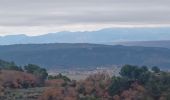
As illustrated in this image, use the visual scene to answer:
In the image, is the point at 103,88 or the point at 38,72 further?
the point at 38,72

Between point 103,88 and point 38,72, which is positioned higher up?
point 38,72

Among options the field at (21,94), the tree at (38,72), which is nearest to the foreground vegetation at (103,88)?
the field at (21,94)

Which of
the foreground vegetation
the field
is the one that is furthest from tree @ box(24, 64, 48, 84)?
the field

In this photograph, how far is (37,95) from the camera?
247 ft

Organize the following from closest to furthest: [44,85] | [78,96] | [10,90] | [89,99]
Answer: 1. [89,99]
2. [78,96]
3. [10,90]
4. [44,85]

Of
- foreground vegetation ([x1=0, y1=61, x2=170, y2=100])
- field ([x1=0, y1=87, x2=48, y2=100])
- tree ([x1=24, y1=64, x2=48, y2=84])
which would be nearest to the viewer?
foreground vegetation ([x1=0, y1=61, x2=170, y2=100])

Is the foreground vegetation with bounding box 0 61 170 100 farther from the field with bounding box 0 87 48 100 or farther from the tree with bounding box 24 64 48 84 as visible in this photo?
the tree with bounding box 24 64 48 84

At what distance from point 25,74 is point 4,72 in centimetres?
327

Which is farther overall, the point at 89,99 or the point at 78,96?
the point at 78,96

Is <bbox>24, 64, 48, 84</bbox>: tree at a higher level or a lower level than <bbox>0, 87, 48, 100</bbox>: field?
higher

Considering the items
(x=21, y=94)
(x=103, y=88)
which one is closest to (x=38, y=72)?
(x=21, y=94)

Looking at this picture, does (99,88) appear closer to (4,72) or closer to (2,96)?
(2,96)

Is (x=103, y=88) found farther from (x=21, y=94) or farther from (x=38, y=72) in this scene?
(x=38, y=72)

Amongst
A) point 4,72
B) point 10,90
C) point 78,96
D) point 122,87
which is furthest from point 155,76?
point 4,72
